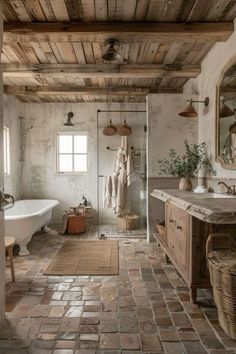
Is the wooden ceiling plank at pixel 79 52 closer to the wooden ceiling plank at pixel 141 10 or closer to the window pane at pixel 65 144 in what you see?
the wooden ceiling plank at pixel 141 10

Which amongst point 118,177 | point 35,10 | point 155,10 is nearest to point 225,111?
point 155,10

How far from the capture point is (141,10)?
2.67 metres

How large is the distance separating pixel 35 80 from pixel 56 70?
0.75 meters

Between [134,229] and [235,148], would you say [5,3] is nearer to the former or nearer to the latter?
[235,148]

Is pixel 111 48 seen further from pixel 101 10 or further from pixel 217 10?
pixel 217 10

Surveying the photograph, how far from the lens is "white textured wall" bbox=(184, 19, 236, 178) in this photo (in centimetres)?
315

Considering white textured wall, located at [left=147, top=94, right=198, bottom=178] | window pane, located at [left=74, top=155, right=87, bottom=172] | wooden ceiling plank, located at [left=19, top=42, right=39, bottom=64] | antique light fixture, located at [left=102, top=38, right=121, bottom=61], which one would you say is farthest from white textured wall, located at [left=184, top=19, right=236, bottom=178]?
window pane, located at [left=74, top=155, right=87, bottom=172]

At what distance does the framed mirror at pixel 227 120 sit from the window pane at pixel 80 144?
3.31 metres

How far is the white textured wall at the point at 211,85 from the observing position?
3.15 metres

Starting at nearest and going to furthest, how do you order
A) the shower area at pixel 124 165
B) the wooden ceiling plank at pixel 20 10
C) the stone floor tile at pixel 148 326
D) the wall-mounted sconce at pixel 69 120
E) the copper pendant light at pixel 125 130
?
the stone floor tile at pixel 148 326 → the wooden ceiling plank at pixel 20 10 → the shower area at pixel 124 165 → the copper pendant light at pixel 125 130 → the wall-mounted sconce at pixel 69 120

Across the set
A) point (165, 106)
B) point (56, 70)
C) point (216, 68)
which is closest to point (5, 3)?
point (56, 70)

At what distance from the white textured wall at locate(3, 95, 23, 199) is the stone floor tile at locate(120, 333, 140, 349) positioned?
3986mm

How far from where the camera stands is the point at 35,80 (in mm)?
4633

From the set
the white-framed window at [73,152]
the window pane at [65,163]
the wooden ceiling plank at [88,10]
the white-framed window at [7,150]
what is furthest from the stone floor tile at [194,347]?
the window pane at [65,163]
